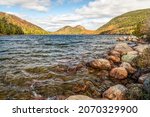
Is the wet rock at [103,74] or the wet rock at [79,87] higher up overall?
the wet rock at [103,74]

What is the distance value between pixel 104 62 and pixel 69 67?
2.25 m

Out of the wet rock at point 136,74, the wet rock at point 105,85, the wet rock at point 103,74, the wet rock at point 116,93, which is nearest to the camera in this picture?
the wet rock at point 116,93

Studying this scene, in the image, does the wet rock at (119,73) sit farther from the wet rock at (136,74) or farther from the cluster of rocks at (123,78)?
the wet rock at (136,74)

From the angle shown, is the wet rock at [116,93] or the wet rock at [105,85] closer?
the wet rock at [116,93]

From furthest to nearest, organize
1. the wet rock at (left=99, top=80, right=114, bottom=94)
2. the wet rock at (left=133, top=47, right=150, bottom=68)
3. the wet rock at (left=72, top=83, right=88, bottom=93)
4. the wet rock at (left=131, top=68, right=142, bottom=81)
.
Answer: the wet rock at (left=133, top=47, right=150, bottom=68)
the wet rock at (left=131, top=68, right=142, bottom=81)
the wet rock at (left=99, top=80, right=114, bottom=94)
the wet rock at (left=72, top=83, right=88, bottom=93)

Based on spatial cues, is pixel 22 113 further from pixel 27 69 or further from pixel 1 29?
pixel 1 29

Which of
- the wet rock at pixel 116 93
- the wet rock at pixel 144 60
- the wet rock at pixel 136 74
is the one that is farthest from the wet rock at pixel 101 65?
the wet rock at pixel 116 93

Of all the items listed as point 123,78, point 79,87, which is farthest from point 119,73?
point 79,87

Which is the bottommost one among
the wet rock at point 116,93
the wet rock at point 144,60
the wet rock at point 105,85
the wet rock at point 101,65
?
the wet rock at point 105,85

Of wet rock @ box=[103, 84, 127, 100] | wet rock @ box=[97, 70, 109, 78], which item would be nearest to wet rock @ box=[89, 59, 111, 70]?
wet rock @ box=[97, 70, 109, 78]

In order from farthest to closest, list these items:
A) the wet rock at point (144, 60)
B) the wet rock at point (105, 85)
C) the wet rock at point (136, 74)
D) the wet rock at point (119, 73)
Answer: the wet rock at point (144, 60) → the wet rock at point (119, 73) → the wet rock at point (136, 74) → the wet rock at point (105, 85)

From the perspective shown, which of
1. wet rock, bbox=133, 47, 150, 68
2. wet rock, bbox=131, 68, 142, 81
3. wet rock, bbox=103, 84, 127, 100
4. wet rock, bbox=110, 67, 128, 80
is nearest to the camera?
wet rock, bbox=103, 84, 127, 100

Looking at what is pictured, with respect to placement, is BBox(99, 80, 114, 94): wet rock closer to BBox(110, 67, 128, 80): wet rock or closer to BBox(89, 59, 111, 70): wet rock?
BBox(110, 67, 128, 80): wet rock

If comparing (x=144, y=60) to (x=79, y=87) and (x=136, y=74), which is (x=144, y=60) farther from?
(x=79, y=87)
